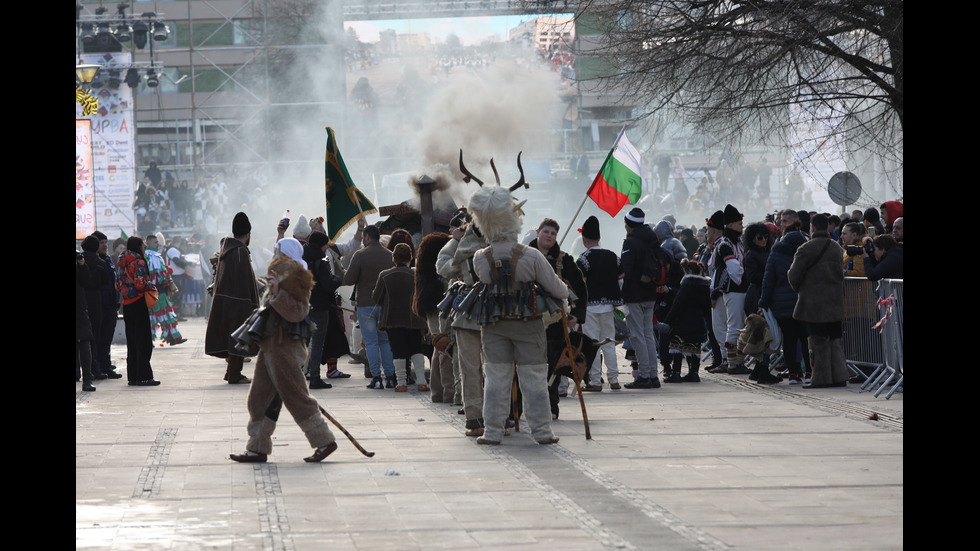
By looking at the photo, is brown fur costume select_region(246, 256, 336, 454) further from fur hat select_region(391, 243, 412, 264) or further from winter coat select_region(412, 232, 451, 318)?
fur hat select_region(391, 243, 412, 264)

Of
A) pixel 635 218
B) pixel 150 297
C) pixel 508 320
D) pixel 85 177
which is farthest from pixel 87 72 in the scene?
pixel 508 320

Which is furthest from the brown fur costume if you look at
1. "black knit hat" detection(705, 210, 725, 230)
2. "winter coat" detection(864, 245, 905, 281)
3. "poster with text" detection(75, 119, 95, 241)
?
"poster with text" detection(75, 119, 95, 241)

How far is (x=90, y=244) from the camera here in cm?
1368

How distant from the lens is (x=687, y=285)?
1300 cm

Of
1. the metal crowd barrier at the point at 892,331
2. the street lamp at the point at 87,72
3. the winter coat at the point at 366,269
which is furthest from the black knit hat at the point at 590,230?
the street lamp at the point at 87,72

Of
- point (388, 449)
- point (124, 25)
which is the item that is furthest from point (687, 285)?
point (124, 25)

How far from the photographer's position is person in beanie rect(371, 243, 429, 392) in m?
12.2

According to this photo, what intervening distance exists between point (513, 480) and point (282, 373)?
1.63m

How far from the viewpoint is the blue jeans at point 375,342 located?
12883 mm

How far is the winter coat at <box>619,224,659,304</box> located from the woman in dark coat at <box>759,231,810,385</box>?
1124 mm

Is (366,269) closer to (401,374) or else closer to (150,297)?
(401,374)

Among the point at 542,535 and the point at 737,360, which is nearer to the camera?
the point at 542,535
